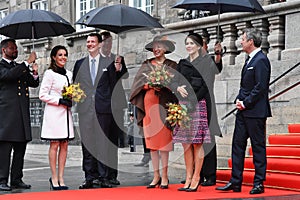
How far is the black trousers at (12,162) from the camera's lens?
8.93 meters

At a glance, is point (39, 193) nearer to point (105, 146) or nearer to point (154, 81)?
point (105, 146)

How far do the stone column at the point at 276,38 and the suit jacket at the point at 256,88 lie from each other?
13.3ft

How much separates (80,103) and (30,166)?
4.72 meters

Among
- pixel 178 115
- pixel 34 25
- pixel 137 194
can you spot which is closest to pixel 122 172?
pixel 34 25

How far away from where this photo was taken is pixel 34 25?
1007cm

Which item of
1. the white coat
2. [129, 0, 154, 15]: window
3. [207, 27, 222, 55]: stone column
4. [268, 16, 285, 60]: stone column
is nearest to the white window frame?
[129, 0, 154, 15]: window

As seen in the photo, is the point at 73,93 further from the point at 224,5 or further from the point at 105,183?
the point at 224,5

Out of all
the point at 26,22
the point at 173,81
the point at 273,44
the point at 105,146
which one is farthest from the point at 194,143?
the point at 273,44

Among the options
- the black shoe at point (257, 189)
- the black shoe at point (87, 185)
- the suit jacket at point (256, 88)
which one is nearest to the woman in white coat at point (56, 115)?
the black shoe at point (87, 185)

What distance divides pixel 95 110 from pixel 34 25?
1.86 meters

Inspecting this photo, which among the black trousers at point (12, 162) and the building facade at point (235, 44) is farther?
the building facade at point (235, 44)

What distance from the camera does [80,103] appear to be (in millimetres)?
9203

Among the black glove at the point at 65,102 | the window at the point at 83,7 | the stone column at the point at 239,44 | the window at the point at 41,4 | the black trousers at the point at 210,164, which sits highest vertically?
the window at the point at 41,4

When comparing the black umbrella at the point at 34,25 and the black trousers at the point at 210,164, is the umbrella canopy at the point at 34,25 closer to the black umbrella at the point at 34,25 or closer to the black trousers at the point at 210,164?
the black umbrella at the point at 34,25
